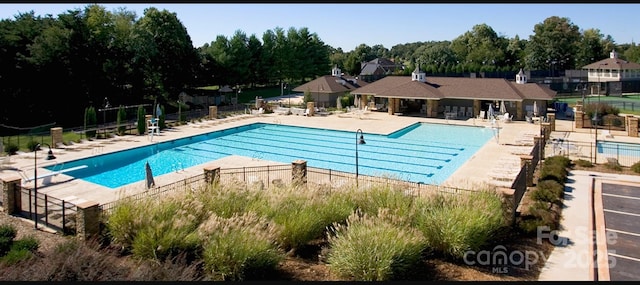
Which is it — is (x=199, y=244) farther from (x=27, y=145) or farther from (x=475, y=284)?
(x=27, y=145)

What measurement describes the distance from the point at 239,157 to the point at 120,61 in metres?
19.0

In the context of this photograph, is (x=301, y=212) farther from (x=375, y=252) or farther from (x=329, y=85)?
(x=329, y=85)

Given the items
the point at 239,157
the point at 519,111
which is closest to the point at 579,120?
the point at 519,111

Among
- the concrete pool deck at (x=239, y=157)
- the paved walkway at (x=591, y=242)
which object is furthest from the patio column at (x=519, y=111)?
the paved walkway at (x=591, y=242)

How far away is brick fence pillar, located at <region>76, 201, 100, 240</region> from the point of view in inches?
398

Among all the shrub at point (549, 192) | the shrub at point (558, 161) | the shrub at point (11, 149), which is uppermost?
the shrub at point (11, 149)

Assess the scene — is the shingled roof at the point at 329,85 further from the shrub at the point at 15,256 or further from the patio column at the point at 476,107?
the shrub at the point at 15,256

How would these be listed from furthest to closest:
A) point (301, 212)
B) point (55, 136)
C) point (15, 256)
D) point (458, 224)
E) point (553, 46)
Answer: point (553, 46)
point (55, 136)
point (301, 212)
point (458, 224)
point (15, 256)

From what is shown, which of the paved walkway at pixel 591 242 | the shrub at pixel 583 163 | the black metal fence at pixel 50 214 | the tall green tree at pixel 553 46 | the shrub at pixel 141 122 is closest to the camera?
the paved walkway at pixel 591 242

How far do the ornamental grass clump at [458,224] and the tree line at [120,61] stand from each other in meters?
28.3

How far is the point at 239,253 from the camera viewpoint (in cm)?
779

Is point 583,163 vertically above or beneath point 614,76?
beneath

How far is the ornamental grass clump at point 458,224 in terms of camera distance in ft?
29.7

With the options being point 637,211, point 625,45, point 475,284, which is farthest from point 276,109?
point 625,45
